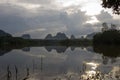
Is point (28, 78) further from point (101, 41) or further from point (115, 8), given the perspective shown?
point (101, 41)

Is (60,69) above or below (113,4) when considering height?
below

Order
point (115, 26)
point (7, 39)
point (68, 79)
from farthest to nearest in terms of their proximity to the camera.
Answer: point (7, 39) < point (115, 26) < point (68, 79)

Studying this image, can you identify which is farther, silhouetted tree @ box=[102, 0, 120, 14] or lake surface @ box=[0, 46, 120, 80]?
lake surface @ box=[0, 46, 120, 80]

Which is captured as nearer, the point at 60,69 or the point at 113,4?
the point at 113,4

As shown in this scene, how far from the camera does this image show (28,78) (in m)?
34.5

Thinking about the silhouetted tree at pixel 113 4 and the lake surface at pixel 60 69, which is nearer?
the silhouetted tree at pixel 113 4

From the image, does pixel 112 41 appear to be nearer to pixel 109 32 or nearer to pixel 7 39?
pixel 109 32

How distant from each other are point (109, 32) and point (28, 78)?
401 feet

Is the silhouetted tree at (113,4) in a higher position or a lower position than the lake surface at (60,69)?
higher

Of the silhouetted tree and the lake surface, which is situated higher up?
the silhouetted tree

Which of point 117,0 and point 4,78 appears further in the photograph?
point 4,78

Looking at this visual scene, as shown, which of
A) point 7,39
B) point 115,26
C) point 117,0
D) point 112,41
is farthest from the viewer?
point 7,39

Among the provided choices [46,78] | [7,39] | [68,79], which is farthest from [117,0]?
[7,39]

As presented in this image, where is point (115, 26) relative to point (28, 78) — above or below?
above
